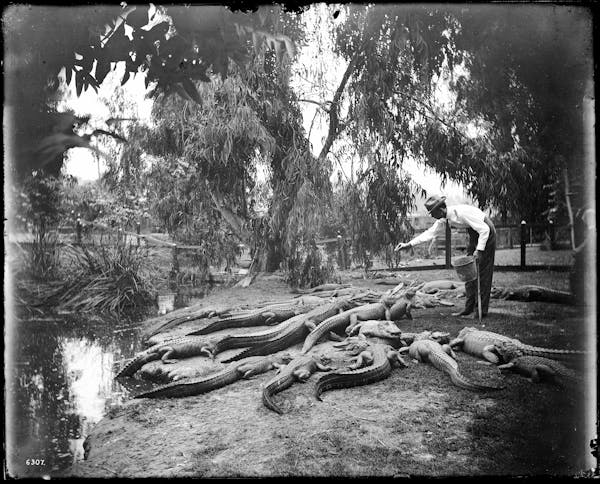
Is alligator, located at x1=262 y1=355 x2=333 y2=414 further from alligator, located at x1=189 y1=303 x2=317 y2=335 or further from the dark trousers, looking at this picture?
the dark trousers

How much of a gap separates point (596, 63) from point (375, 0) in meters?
1.51

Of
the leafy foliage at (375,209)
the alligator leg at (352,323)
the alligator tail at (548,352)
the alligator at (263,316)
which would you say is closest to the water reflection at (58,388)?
the alligator at (263,316)

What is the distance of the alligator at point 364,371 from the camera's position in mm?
→ 2799

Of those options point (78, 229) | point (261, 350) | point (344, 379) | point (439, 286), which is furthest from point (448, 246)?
point (78, 229)

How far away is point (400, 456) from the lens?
99.3 inches

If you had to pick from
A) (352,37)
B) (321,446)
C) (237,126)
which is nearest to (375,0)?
(352,37)

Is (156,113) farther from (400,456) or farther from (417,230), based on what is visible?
(400,456)

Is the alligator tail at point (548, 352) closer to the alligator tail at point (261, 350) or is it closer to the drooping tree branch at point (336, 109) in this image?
the alligator tail at point (261, 350)

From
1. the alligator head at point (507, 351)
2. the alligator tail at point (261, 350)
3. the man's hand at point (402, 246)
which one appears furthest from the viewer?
the man's hand at point (402, 246)

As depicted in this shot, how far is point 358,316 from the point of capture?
3.14 m

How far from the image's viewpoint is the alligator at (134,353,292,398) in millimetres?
2764

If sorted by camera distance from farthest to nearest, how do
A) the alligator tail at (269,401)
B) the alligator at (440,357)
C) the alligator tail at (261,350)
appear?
1. the alligator tail at (261,350)
2. the alligator at (440,357)
3. the alligator tail at (269,401)

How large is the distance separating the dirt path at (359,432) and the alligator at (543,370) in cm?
5

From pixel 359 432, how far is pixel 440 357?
72 cm
